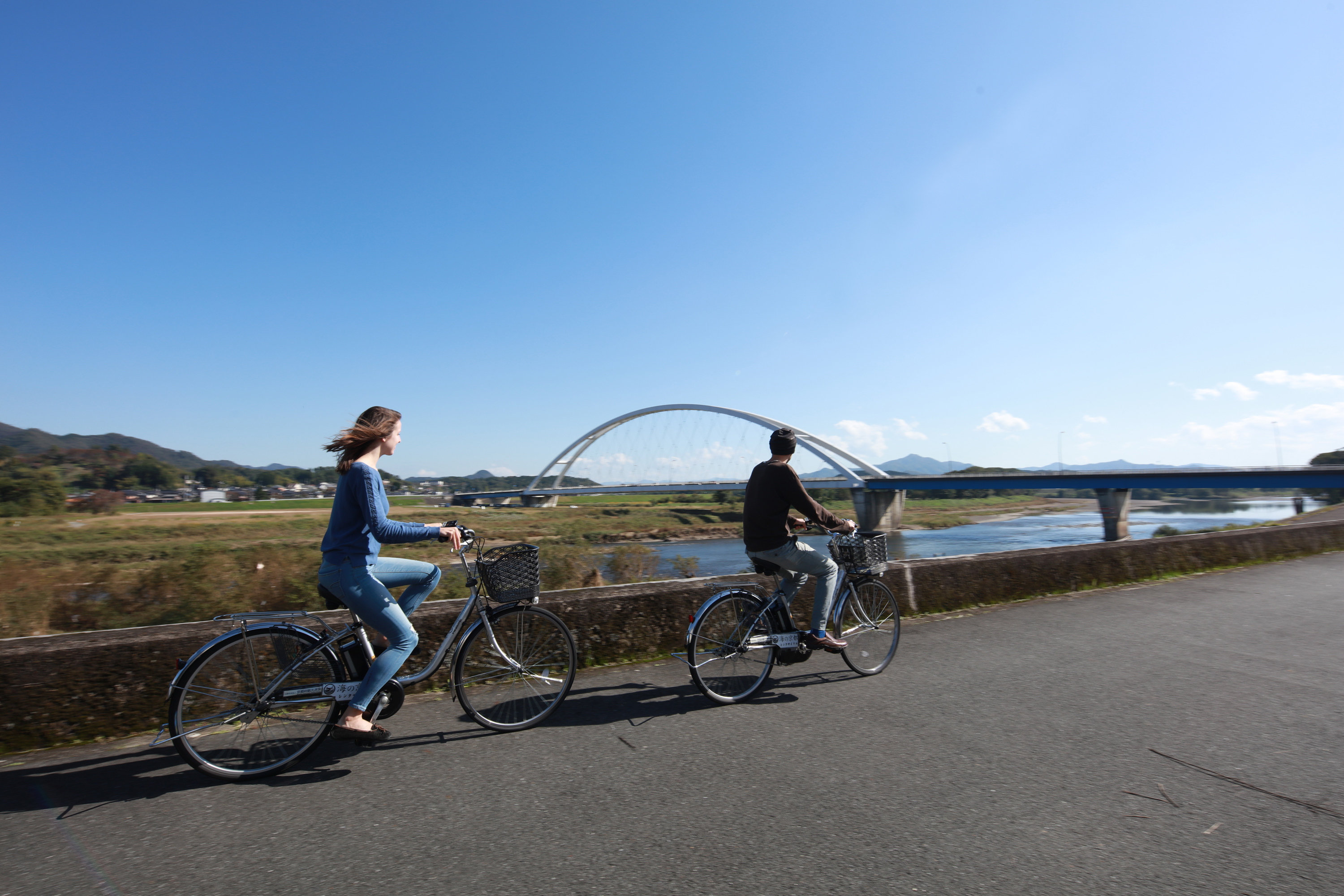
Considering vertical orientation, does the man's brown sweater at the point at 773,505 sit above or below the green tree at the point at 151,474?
below

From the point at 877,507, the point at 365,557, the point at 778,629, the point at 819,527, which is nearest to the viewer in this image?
the point at 365,557

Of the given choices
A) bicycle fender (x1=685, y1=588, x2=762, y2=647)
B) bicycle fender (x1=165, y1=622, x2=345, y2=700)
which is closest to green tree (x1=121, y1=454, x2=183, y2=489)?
bicycle fender (x1=165, y1=622, x2=345, y2=700)

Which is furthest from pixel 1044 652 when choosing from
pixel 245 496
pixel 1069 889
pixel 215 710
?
pixel 245 496

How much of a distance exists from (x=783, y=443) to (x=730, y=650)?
1.32 metres

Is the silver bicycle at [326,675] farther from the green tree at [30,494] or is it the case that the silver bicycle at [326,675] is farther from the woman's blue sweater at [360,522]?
the green tree at [30,494]

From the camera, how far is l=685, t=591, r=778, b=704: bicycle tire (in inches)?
151

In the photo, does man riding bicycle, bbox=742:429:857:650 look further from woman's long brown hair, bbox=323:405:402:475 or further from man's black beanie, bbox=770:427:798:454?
woman's long brown hair, bbox=323:405:402:475

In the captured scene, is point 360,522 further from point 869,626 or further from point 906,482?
point 906,482

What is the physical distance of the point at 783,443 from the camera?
4250mm

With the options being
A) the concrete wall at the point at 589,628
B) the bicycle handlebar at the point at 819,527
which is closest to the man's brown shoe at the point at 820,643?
the bicycle handlebar at the point at 819,527

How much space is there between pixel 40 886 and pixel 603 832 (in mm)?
1716

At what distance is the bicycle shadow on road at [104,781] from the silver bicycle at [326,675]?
4.0 inches

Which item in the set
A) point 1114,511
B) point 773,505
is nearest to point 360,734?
point 773,505

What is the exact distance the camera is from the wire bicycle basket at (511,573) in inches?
134
